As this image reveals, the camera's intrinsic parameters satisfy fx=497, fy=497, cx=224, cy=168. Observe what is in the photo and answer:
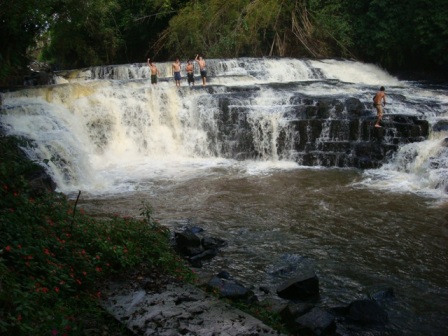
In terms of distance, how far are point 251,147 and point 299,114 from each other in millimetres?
1790

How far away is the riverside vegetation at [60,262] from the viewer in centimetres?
423

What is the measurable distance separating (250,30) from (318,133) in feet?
34.1

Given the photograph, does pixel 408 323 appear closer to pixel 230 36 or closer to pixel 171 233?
pixel 171 233

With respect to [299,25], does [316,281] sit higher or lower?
lower

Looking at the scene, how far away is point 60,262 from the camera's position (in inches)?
219

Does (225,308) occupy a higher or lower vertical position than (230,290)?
higher

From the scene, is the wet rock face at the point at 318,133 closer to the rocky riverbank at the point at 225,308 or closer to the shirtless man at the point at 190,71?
the shirtless man at the point at 190,71

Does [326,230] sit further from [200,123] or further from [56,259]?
[200,123]

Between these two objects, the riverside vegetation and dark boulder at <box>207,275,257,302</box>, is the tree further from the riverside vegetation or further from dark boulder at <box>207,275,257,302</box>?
dark boulder at <box>207,275,257,302</box>

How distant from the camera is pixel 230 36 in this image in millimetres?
23234

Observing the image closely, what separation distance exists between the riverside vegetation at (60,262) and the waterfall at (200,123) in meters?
6.37

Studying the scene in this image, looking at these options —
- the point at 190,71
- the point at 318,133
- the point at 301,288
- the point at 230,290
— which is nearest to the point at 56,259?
the point at 230,290

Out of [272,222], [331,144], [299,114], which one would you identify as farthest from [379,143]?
[272,222]

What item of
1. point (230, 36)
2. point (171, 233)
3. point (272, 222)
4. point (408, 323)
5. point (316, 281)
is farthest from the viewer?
point (230, 36)
